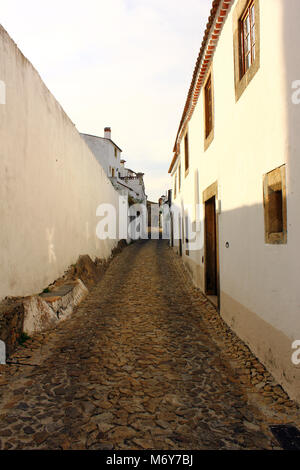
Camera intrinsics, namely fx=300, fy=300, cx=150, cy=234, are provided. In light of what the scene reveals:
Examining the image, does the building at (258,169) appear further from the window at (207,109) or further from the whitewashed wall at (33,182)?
the whitewashed wall at (33,182)

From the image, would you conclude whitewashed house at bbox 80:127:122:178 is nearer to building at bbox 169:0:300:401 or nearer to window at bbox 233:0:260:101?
building at bbox 169:0:300:401

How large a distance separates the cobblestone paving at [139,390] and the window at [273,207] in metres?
1.73

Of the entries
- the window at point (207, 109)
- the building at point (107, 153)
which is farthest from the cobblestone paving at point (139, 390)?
the building at point (107, 153)

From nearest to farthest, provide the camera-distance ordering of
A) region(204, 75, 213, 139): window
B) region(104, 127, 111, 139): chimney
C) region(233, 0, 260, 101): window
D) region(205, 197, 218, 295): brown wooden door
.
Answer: region(233, 0, 260, 101): window
region(204, 75, 213, 139): window
region(205, 197, 218, 295): brown wooden door
region(104, 127, 111, 139): chimney

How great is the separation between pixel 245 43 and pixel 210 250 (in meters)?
4.57

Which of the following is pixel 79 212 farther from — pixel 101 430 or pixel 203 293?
pixel 101 430

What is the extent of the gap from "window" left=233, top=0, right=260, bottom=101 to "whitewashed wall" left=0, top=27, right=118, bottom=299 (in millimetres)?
3650

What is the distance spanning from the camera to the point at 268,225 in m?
3.75

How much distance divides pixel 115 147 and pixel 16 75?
30379mm

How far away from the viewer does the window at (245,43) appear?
4204 mm

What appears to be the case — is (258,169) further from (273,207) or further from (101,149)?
(101,149)

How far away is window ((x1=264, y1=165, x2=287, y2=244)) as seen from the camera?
3.49 meters

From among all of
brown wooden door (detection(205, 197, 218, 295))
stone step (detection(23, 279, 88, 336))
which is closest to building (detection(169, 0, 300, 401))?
brown wooden door (detection(205, 197, 218, 295))

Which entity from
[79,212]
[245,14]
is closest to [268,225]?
[245,14]
